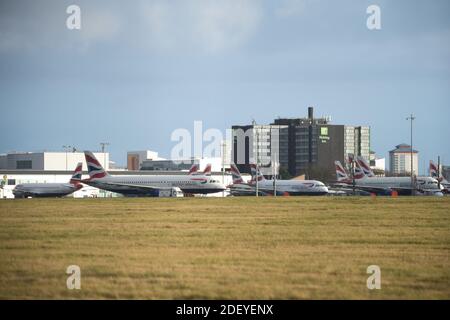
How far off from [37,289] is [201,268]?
504 centimetres

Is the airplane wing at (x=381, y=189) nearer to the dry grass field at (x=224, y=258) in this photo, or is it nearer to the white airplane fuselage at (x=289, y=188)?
the white airplane fuselage at (x=289, y=188)

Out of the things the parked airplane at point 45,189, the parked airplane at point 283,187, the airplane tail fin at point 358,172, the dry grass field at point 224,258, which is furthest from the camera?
the airplane tail fin at point 358,172

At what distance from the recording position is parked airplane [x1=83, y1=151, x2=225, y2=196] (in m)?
117

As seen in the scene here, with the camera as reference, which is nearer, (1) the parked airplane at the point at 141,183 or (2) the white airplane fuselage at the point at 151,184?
(2) the white airplane fuselage at the point at 151,184

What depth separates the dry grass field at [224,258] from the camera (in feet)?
60.4

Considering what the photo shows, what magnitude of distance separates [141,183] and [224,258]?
94580mm

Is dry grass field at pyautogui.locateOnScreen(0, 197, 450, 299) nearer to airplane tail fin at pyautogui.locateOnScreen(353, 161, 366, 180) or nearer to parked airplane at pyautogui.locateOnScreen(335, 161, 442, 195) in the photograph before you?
parked airplane at pyautogui.locateOnScreen(335, 161, 442, 195)

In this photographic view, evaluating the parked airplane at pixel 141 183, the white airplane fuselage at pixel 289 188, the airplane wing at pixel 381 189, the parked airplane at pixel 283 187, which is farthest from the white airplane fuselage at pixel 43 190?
the airplane wing at pixel 381 189

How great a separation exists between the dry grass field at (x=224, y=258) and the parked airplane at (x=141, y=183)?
76031 mm

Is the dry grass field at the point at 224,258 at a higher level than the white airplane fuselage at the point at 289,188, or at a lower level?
higher

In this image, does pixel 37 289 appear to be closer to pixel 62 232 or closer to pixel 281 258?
pixel 281 258

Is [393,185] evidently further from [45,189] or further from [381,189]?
[45,189]

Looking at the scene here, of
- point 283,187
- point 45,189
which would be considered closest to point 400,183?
point 283,187
